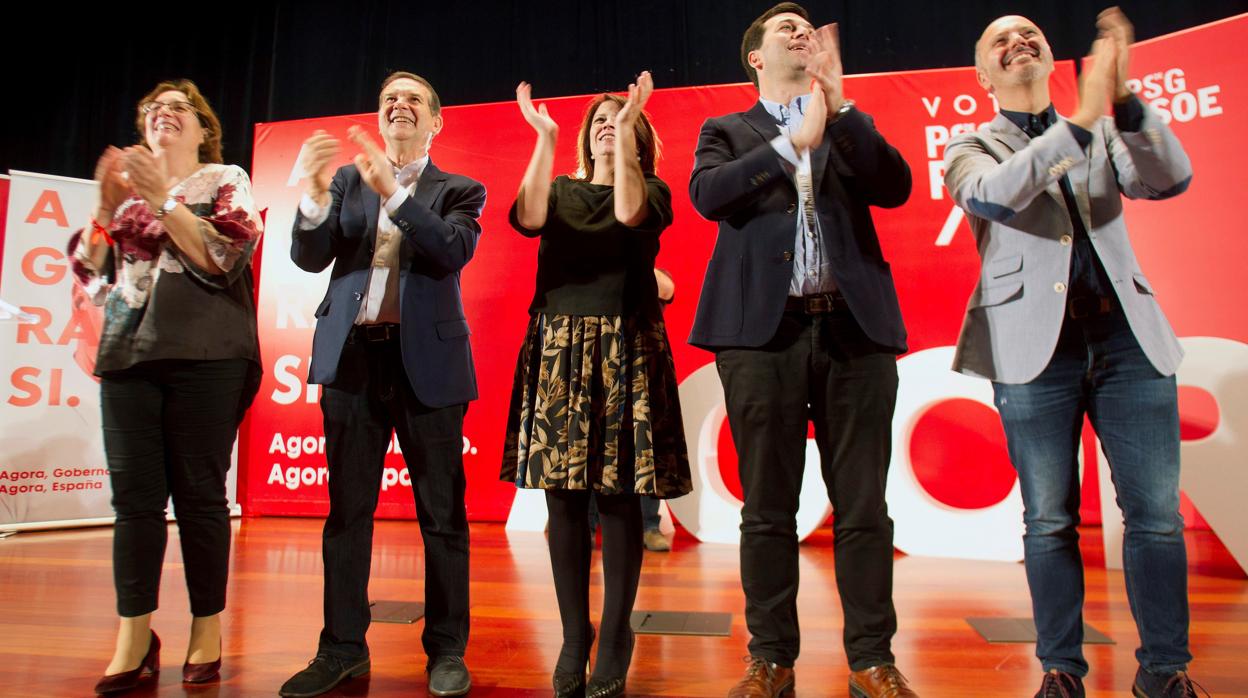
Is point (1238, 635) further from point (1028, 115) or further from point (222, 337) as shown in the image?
point (222, 337)

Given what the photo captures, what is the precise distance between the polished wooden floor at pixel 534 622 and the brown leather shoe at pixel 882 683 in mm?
208

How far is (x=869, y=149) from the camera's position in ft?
5.86

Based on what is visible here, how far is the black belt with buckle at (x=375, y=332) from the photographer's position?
1986 millimetres

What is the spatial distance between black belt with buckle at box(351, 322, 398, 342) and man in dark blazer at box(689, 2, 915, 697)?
2.55 ft

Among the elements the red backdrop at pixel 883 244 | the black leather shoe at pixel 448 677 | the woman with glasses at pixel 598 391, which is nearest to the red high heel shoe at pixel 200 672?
the black leather shoe at pixel 448 677

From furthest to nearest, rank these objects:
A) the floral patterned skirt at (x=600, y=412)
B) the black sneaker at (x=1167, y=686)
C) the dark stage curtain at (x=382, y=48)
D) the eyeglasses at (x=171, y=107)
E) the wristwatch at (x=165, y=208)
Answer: the dark stage curtain at (x=382, y=48) < the eyeglasses at (x=171, y=107) < the wristwatch at (x=165, y=208) < the floral patterned skirt at (x=600, y=412) < the black sneaker at (x=1167, y=686)

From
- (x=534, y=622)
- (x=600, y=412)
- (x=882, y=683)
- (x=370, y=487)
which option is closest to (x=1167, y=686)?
(x=882, y=683)

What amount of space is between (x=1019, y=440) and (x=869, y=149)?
736mm

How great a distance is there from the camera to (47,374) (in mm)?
4457

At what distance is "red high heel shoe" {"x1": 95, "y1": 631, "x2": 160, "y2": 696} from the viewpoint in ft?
6.29

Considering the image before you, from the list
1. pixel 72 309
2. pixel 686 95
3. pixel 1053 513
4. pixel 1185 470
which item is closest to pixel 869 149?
pixel 1053 513

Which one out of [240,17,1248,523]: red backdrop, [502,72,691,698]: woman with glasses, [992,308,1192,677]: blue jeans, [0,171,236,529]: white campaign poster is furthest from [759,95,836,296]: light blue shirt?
[0,171,236,529]: white campaign poster

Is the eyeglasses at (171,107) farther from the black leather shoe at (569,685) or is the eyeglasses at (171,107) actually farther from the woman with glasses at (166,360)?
the black leather shoe at (569,685)

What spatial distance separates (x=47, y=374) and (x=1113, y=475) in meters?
5.15
